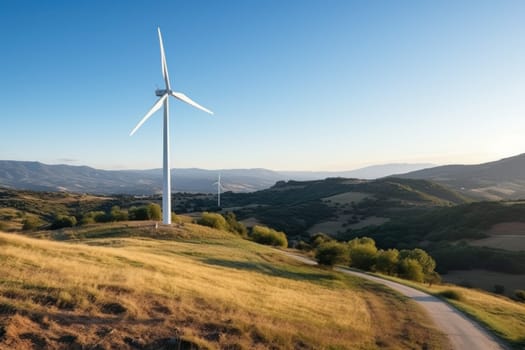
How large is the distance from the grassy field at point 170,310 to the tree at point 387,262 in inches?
841

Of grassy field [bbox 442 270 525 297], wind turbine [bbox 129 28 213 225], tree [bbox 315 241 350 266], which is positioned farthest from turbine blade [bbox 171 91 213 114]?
grassy field [bbox 442 270 525 297]

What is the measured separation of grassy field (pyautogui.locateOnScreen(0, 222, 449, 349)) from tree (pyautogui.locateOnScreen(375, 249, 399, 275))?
21.4 m

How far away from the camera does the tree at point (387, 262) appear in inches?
2282

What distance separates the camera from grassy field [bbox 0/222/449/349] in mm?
14977

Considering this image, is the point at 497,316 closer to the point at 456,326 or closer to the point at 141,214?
the point at 456,326

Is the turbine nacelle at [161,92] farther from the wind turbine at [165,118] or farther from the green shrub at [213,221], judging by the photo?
the green shrub at [213,221]

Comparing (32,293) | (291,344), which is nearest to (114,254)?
(32,293)

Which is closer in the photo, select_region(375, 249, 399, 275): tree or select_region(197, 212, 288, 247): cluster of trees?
select_region(375, 249, 399, 275): tree

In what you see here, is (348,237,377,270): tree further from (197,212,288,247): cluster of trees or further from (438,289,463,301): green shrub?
(197,212,288,247): cluster of trees

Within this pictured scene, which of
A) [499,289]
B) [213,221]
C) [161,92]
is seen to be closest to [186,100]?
[161,92]

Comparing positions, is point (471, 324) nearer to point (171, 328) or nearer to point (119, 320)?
point (171, 328)

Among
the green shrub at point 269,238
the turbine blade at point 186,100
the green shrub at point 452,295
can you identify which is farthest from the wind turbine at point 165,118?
the green shrub at point 452,295

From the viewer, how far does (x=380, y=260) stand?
192 ft

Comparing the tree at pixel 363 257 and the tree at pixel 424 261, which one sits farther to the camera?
the tree at pixel 363 257
